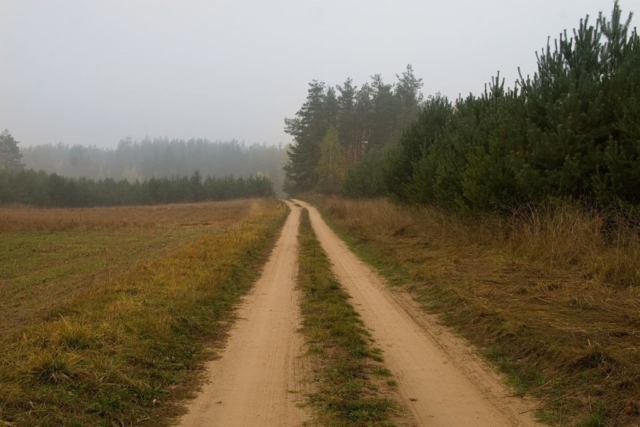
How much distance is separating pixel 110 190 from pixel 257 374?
310 ft

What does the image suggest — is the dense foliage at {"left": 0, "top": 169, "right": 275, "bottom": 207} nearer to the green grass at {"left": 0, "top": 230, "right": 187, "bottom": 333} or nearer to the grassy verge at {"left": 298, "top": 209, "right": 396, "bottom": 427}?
the green grass at {"left": 0, "top": 230, "right": 187, "bottom": 333}

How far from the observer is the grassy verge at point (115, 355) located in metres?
4.09

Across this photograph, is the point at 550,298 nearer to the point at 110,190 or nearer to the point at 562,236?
the point at 562,236

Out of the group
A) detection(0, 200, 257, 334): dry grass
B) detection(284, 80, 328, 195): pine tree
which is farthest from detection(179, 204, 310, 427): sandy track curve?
detection(284, 80, 328, 195): pine tree

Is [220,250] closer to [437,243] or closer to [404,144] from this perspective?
[437,243]

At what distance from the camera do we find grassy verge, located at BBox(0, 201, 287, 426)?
4094mm

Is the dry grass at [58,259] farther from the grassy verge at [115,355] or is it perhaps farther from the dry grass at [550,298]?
the dry grass at [550,298]

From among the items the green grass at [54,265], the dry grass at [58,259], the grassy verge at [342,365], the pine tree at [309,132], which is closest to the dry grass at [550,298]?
the grassy verge at [342,365]

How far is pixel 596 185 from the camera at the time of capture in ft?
32.0

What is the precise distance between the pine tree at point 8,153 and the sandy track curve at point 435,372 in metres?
112

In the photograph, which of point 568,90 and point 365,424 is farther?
point 568,90

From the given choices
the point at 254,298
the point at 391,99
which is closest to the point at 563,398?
the point at 254,298

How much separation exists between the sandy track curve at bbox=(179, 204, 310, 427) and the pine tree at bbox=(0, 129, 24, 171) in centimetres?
11124

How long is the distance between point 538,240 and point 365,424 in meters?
7.98
